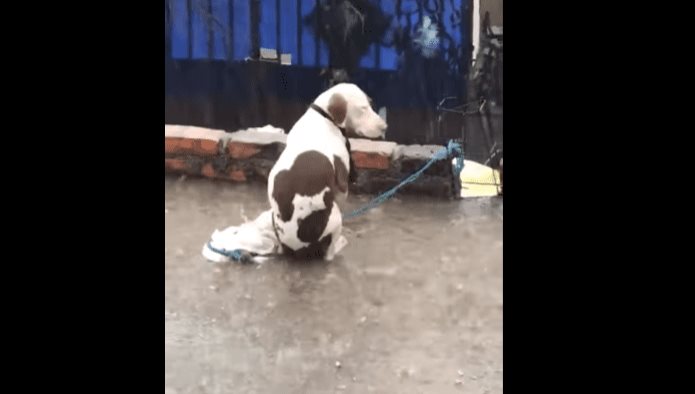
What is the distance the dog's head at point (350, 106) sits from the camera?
4.90 ft

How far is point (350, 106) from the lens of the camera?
1498 mm

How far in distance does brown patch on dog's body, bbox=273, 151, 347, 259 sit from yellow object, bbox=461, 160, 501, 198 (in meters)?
0.26

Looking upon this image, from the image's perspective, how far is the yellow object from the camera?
4.76 feet

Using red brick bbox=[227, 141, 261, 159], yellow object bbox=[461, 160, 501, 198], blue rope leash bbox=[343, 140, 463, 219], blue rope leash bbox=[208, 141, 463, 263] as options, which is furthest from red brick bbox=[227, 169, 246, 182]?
yellow object bbox=[461, 160, 501, 198]

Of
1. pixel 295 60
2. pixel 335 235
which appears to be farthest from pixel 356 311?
pixel 295 60

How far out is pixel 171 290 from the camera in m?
1.47

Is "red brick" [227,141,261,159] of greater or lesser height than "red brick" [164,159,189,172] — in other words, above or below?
above

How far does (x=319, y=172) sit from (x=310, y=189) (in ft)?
0.16

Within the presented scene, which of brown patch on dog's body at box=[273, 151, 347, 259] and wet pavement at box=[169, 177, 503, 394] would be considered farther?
brown patch on dog's body at box=[273, 151, 347, 259]

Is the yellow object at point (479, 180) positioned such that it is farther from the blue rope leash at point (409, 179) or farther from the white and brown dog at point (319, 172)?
the white and brown dog at point (319, 172)

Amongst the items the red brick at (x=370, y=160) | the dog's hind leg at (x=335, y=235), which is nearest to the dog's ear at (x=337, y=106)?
the red brick at (x=370, y=160)

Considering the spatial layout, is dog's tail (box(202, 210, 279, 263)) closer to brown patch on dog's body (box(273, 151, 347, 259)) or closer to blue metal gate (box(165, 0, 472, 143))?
brown patch on dog's body (box(273, 151, 347, 259))
